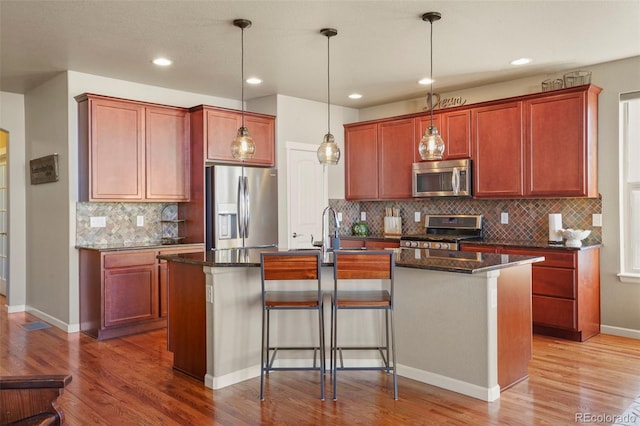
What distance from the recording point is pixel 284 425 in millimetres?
2754

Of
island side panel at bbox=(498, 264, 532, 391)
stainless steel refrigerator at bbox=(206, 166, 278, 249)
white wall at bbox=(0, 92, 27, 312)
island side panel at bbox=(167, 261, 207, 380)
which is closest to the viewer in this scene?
island side panel at bbox=(498, 264, 532, 391)

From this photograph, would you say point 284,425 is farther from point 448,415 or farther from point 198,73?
point 198,73

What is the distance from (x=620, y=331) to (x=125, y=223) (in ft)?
16.8

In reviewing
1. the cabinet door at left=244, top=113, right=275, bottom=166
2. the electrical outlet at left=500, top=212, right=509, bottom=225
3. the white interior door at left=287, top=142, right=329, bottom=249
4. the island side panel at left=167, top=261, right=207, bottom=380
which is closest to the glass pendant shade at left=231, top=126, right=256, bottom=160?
the island side panel at left=167, top=261, right=207, bottom=380

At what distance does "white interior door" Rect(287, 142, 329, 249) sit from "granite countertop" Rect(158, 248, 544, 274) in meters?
2.38

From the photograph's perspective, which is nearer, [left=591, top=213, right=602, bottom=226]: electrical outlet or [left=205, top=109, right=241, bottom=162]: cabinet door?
[left=591, top=213, right=602, bottom=226]: electrical outlet

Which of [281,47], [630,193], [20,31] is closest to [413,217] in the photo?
[630,193]

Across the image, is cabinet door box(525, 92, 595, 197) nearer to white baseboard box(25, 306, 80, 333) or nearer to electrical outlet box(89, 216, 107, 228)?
electrical outlet box(89, 216, 107, 228)

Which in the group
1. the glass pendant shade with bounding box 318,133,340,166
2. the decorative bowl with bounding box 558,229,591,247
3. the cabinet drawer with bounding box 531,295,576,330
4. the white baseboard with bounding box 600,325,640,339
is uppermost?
the glass pendant shade with bounding box 318,133,340,166

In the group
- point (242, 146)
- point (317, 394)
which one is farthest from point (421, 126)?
point (317, 394)

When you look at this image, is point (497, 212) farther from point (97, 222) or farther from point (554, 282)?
point (97, 222)

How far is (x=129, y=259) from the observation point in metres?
4.79

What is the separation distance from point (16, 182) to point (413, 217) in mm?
4845

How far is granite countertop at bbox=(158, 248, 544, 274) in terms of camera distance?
3009mm
